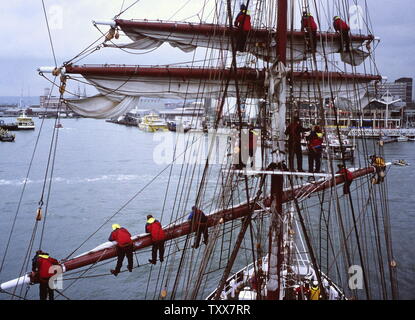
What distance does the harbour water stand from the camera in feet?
47.6

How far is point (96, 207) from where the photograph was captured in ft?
77.3

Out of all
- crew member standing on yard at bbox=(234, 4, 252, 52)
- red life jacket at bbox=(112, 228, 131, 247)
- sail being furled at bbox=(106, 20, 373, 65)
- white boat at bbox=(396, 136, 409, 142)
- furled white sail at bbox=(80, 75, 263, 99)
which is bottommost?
Result: red life jacket at bbox=(112, 228, 131, 247)

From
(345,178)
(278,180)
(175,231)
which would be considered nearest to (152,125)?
(175,231)

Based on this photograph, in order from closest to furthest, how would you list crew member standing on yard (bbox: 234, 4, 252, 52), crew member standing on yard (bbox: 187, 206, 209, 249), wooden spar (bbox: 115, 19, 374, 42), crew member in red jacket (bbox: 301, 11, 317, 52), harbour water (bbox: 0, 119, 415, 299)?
1. crew member in red jacket (bbox: 301, 11, 317, 52)
2. crew member standing on yard (bbox: 234, 4, 252, 52)
3. crew member standing on yard (bbox: 187, 206, 209, 249)
4. wooden spar (bbox: 115, 19, 374, 42)
5. harbour water (bbox: 0, 119, 415, 299)

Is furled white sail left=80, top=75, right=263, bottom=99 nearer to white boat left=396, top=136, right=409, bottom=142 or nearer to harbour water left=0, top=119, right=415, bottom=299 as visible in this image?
harbour water left=0, top=119, right=415, bottom=299

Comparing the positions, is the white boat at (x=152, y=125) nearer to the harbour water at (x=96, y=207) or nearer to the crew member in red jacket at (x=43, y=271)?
the harbour water at (x=96, y=207)

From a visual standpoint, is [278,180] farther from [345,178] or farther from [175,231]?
[175,231]

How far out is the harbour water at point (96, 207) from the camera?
47.6ft

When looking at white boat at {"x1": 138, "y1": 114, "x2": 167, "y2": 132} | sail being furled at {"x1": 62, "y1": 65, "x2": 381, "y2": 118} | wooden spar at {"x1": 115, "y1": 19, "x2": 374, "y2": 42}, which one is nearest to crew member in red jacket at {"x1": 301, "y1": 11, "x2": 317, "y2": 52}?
wooden spar at {"x1": 115, "y1": 19, "x2": 374, "y2": 42}

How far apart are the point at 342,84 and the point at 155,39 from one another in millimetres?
6435

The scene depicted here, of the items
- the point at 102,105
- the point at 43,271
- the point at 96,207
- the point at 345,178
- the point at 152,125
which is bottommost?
the point at 43,271

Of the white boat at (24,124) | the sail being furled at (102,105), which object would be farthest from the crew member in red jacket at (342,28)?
the white boat at (24,124)
